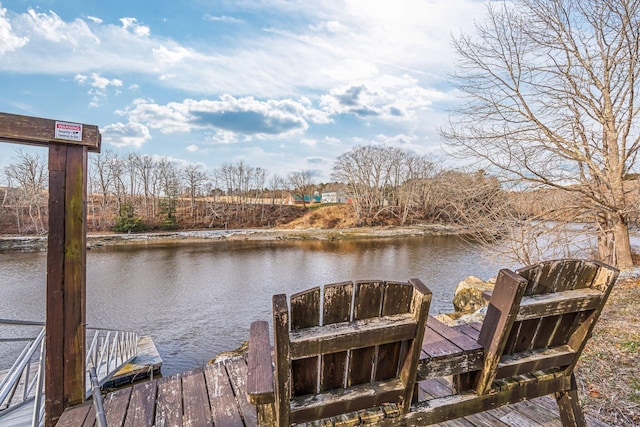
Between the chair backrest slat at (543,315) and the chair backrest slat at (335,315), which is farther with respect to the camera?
the chair backrest slat at (543,315)

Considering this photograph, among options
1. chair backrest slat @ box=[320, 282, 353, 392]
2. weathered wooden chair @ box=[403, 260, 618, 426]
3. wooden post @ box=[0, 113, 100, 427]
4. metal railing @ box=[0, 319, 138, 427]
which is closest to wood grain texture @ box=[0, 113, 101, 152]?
wooden post @ box=[0, 113, 100, 427]

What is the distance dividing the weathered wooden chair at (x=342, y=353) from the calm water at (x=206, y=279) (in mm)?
5669

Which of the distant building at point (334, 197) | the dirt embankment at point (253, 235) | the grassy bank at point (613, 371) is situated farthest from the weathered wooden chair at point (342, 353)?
the distant building at point (334, 197)

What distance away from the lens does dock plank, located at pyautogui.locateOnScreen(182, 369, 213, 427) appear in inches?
82.7

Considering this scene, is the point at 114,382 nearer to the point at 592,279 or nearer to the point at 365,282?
the point at 365,282

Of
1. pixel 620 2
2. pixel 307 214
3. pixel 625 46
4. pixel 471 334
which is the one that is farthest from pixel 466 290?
pixel 307 214

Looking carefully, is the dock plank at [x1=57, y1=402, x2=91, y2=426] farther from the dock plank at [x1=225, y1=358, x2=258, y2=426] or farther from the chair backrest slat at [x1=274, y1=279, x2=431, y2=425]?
the chair backrest slat at [x1=274, y1=279, x2=431, y2=425]

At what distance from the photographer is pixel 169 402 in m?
2.31

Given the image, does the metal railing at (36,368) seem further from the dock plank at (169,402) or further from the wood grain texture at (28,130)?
the wood grain texture at (28,130)

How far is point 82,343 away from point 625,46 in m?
9.18

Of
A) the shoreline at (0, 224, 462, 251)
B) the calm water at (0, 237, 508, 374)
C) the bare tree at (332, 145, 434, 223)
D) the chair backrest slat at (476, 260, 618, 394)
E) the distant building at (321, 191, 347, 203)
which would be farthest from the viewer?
the distant building at (321, 191, 347, 203)

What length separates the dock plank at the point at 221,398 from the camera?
2.08 meters

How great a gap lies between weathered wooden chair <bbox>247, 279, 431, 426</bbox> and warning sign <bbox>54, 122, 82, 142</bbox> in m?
2.06

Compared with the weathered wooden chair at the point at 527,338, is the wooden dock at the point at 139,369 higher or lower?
lower
